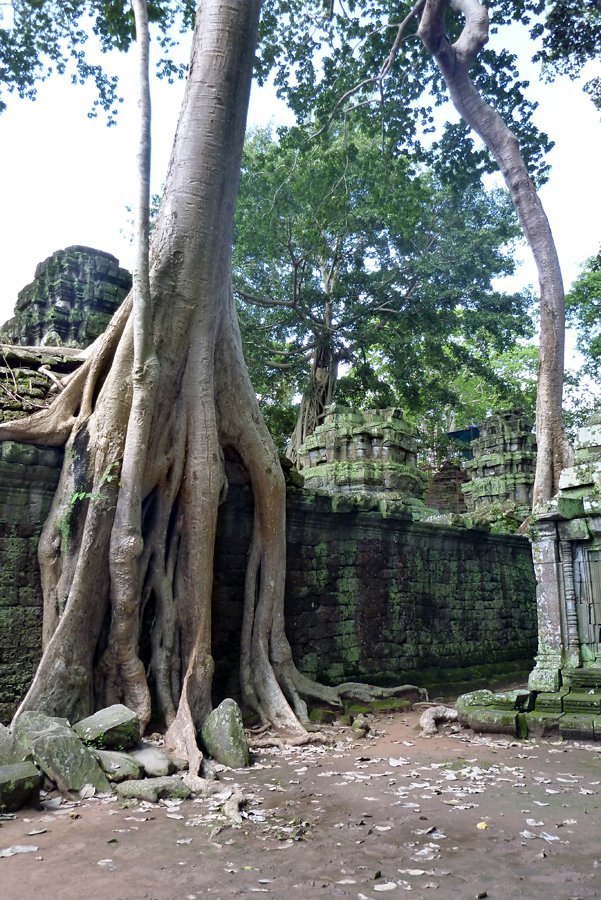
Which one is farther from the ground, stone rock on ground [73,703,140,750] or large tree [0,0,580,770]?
large tree [0,0,580,770]

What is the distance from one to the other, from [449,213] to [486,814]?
53.9 feet

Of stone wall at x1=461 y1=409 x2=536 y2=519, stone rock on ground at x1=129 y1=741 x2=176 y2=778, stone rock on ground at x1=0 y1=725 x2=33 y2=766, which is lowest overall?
stone rock on ground at x1=129 y1=741 x2=176 y2=778

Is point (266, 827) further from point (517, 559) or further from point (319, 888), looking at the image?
point (517, 559)

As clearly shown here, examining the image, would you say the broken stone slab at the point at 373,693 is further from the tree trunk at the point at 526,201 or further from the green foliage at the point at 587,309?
the green foliage at the point at 587,309

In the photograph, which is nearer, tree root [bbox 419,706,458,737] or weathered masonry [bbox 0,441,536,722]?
weathered masonry [bbox 0,441,536,722]

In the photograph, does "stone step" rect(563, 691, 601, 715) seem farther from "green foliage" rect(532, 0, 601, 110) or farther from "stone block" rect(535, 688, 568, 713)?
"green foliage" rect(532, 0, 601, 110)

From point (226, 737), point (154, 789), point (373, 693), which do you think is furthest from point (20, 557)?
point (373, 693)

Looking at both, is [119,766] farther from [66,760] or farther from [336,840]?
[336,840]

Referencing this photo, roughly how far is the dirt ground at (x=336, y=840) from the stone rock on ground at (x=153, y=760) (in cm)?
40

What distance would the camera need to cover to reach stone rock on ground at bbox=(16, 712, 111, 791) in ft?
12.3

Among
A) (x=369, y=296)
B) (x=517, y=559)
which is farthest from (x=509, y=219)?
(x=517, y=559)

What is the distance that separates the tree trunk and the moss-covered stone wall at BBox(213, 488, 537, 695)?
183 centimetres

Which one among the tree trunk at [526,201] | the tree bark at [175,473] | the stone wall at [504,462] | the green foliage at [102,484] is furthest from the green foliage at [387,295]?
the green foliage at [102,484]

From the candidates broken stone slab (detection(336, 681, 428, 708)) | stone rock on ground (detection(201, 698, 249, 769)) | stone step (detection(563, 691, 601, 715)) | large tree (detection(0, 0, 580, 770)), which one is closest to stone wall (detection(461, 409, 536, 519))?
broken stone slab (detection(336, 681, 428, 708))
